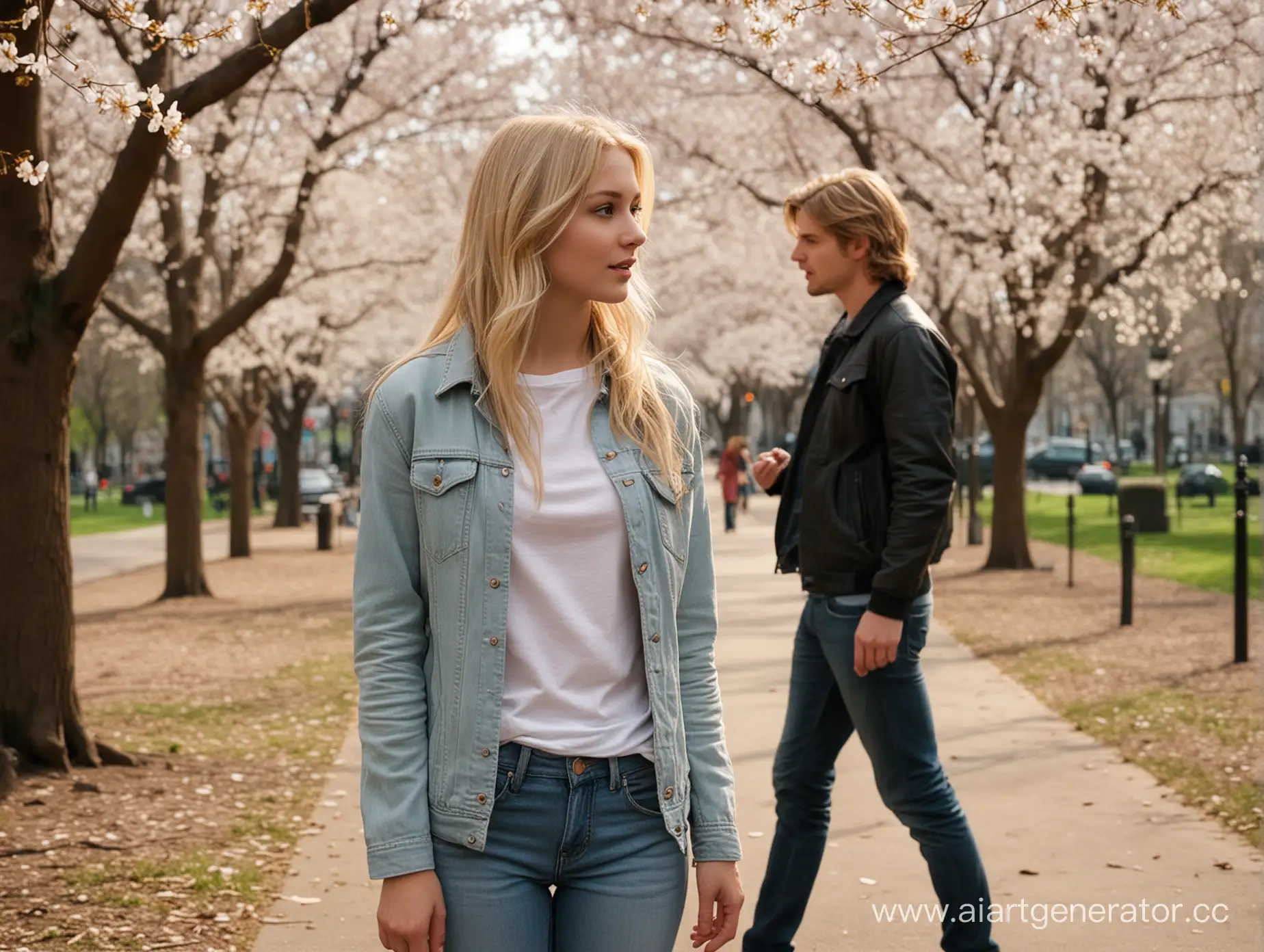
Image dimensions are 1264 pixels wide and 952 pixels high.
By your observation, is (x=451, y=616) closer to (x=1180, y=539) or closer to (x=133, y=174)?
(x=133, y=174)

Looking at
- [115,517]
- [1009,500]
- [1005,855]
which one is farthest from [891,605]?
[115,517]

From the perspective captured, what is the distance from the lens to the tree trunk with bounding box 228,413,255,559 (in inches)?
915

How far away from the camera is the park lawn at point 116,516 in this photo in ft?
127

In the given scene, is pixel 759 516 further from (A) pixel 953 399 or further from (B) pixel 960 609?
(A) pixel 953 399

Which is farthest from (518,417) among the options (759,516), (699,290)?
(699,290)

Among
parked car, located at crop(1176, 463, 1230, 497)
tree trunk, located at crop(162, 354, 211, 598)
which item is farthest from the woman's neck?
parked car, located at crop(1176, 463, 1230, 497)

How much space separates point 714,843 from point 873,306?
6.35ft

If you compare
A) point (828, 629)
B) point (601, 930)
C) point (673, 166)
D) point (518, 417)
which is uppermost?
point (673, 166)

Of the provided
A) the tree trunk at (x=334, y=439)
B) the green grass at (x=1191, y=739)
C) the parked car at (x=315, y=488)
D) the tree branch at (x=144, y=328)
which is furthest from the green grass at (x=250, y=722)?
the tree trunk at (x=334, y=439)

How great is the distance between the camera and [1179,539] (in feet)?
80.1

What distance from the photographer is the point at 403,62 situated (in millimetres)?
19141

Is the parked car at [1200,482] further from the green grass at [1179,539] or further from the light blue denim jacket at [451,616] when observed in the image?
the light blue denim jacket at [451,616]

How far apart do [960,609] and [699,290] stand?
26.9 metres

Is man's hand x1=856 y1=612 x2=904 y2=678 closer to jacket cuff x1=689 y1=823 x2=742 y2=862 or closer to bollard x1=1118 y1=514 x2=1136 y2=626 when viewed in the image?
jacket cuff x1=689 y1=823 x2=742 y2=862
